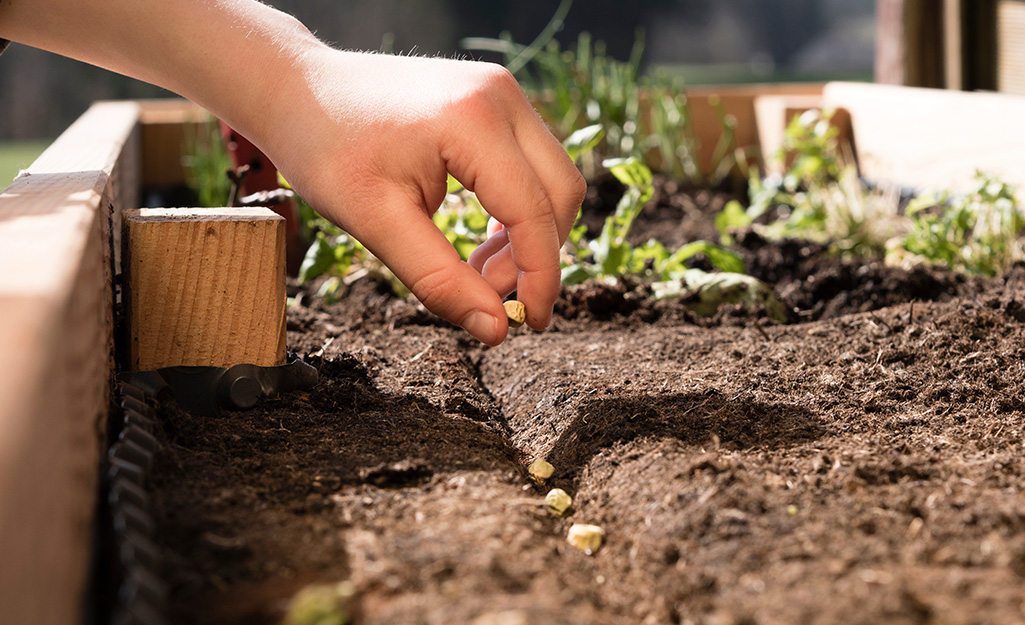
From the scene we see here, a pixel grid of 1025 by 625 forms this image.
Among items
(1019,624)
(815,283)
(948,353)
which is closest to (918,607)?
(1019,624)

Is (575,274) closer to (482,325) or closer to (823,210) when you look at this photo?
(482,325)

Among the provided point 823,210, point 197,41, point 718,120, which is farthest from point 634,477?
point 718,120

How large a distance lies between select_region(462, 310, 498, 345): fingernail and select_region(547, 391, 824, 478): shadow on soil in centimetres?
17

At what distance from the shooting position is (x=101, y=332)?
3.04 ft

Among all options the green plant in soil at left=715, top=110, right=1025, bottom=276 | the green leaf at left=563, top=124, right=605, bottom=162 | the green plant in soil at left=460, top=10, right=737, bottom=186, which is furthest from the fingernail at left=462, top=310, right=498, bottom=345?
the green plant in soil at left=460, top=10, right=737, bottom=186

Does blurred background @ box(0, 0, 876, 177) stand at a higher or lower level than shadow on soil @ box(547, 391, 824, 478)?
higher

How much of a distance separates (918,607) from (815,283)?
1.35 meters

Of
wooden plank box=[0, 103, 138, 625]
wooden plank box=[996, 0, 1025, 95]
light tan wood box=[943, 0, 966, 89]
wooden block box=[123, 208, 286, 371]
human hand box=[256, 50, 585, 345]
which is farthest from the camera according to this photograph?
light tan wood box=[943, 0, 966, 89]

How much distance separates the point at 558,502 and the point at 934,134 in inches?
96.2

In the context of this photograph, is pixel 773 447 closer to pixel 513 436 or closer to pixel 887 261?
pixel 513 436

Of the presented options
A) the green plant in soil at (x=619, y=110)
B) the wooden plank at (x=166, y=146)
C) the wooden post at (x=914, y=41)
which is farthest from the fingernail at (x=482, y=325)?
the wooden post at (x=914, y=41)

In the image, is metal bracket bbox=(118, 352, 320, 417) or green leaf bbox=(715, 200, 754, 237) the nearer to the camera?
metal bracket bbox=(118, 352, 320, 417)

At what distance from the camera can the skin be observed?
38.6 inches

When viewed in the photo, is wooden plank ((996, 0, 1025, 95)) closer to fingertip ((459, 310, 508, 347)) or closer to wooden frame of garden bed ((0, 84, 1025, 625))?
fingertip ((459, 310, 508, 347))
